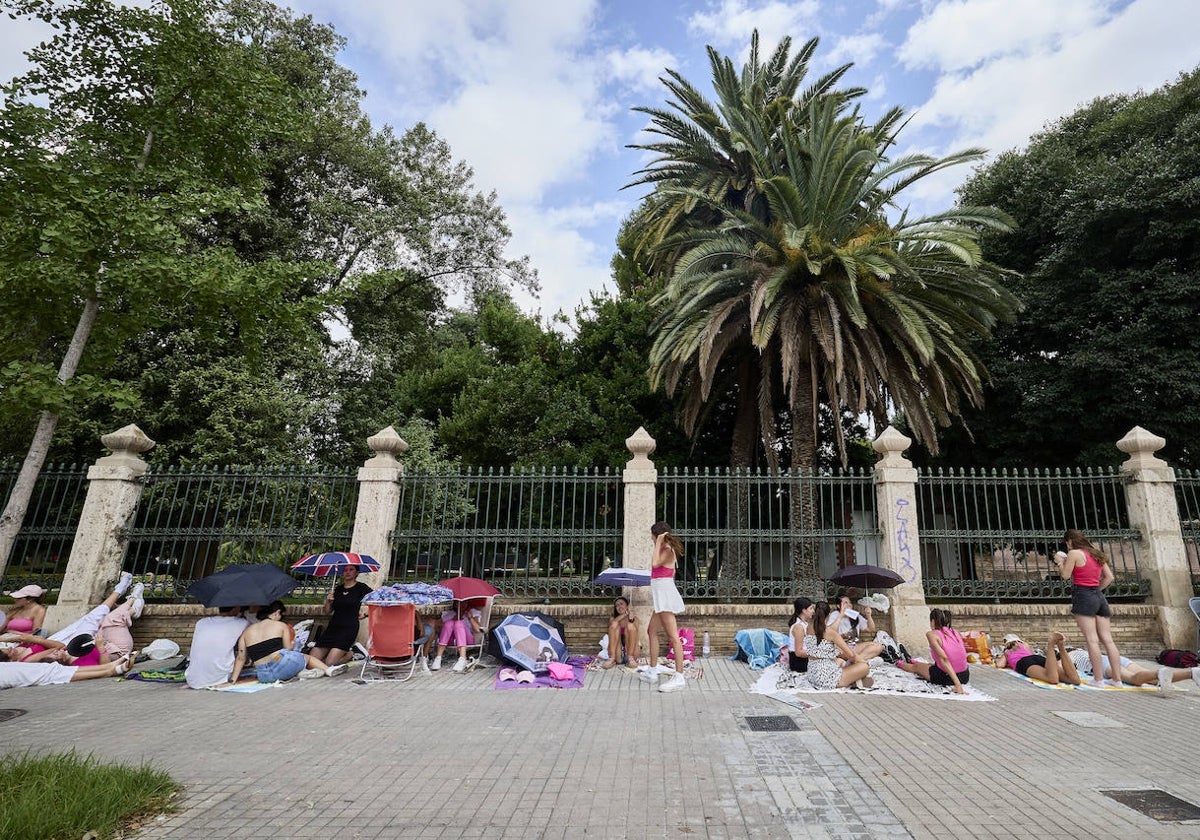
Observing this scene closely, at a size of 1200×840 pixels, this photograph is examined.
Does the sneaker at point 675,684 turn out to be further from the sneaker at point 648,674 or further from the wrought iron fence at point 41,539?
the wrought iron fence at point 41,539

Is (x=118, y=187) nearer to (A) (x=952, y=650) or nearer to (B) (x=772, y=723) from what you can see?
(B) (x=772, y=723)

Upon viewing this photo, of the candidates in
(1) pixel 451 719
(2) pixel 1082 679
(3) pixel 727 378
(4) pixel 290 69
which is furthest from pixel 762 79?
(1) pixel 451 719

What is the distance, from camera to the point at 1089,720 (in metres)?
5.61

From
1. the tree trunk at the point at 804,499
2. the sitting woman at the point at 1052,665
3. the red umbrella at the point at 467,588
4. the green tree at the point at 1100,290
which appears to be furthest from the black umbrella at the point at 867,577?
the green tree at the point at 1100,290

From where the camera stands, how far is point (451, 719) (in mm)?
5547

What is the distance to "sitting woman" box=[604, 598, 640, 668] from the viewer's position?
26.8 ft

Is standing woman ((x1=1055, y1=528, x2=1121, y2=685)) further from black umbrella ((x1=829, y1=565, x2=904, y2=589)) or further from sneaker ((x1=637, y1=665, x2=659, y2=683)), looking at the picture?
sneaker ((x1=637, y1=665, x2=659, y2=683))

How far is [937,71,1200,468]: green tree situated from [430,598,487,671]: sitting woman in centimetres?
1346

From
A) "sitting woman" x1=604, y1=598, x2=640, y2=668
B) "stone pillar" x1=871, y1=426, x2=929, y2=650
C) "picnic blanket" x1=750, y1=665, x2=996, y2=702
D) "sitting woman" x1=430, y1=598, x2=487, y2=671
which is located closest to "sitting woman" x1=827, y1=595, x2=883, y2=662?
"picnic blanket" x1=750, y1=665, x2=996, y2=702

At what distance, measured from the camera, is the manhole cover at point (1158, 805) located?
11.2 ft

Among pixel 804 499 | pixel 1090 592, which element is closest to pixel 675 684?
pixel 1090 592

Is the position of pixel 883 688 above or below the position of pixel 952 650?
below

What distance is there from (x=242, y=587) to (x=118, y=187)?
8.01 m

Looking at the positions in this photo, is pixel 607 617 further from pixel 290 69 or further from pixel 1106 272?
pixel 290 69
